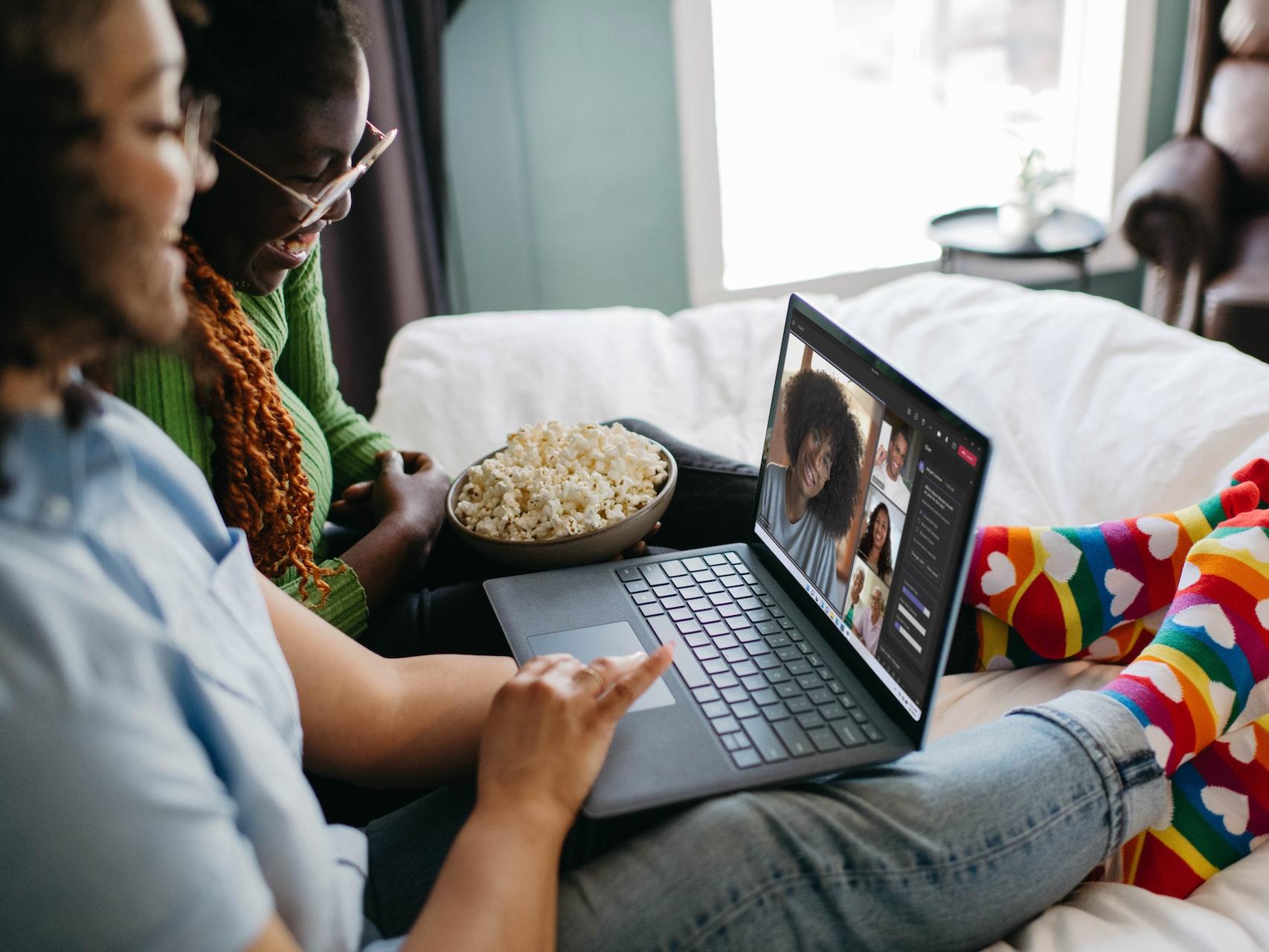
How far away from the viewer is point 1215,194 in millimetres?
2328

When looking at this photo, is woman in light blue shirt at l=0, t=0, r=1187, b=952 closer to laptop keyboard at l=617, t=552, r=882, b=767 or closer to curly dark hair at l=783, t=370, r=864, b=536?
laptop keyboard at l=617, t=552, r=882, b=767

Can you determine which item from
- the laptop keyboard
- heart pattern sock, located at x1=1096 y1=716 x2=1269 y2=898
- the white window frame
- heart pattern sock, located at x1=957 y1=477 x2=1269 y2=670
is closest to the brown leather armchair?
the white window frame

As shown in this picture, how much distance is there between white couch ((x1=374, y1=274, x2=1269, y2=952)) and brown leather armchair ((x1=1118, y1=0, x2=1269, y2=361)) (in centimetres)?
71

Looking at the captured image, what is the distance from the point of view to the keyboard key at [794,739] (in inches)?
31.5

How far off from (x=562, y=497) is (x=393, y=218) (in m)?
1.52

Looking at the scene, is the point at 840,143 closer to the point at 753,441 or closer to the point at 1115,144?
the point at 1115,144

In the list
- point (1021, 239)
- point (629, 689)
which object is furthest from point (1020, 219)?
point (629, 689)

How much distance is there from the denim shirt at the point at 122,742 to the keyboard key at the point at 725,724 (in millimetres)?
302

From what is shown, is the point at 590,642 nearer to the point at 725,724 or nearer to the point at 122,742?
the point at 725,724

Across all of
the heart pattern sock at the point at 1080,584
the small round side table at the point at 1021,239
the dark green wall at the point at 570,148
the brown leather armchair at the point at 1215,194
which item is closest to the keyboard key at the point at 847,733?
the heart pattern sock at the point at 1080,584

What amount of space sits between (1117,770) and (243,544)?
660 mm

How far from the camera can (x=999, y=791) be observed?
0.79 meters

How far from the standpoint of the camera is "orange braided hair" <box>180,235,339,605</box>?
900 mm

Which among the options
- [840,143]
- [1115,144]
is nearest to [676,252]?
[840,143]
